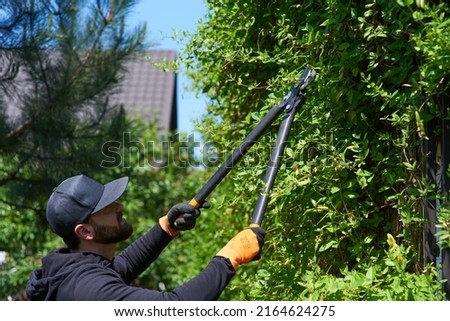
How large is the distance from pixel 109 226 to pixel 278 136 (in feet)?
2.17

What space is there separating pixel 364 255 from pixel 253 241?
46 centimetres

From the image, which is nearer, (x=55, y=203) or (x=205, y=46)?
(x=55, y=203)

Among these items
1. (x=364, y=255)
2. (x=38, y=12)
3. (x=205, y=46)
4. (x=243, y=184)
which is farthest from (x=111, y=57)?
(x=364, y=255)

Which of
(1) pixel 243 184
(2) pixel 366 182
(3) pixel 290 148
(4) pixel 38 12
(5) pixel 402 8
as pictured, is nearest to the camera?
(5) pixel 402 8

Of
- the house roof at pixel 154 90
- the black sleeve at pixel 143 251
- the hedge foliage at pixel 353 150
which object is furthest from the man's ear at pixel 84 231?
the house roof at pixel 154 90

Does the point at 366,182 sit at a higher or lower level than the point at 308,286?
higher

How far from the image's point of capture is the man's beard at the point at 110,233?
291 centimetres

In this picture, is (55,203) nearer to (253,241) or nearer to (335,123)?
(253,241)

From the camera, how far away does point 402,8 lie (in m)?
2.62

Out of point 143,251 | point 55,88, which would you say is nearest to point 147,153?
point 55,88

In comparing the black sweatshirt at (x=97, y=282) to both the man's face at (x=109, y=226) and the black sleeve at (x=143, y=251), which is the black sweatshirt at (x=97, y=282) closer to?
the man's face at (x=109, y=226)

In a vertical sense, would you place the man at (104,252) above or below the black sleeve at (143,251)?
above

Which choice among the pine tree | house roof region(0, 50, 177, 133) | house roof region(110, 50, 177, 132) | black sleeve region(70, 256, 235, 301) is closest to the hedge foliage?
black sleeve region(70, 256, 235, 301)

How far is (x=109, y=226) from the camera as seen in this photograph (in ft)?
9.68
